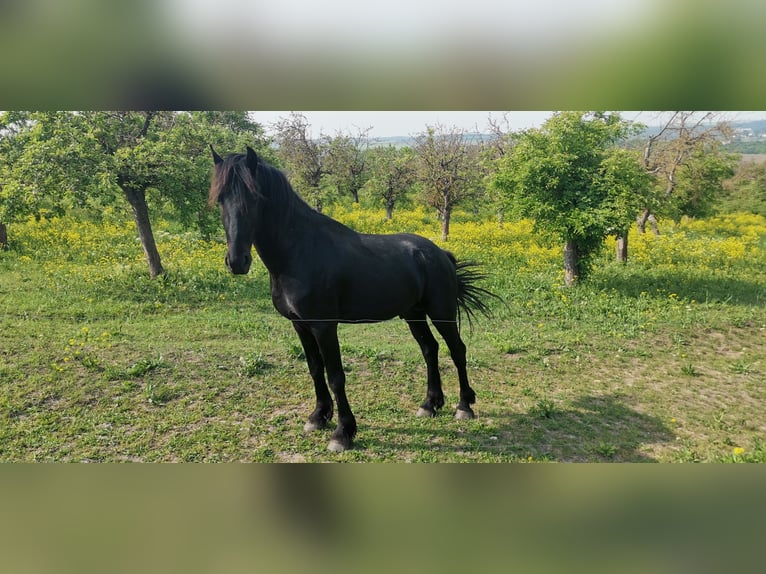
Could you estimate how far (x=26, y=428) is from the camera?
3242 millimetres

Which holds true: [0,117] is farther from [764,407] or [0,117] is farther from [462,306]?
[764,407]

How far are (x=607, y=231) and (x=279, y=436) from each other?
124 inches

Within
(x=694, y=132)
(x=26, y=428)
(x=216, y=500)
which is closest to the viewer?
(x=216, y=500)

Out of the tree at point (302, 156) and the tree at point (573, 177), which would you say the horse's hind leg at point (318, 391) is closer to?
the tree at point (302, 156)

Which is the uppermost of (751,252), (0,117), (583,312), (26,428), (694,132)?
(0,117)

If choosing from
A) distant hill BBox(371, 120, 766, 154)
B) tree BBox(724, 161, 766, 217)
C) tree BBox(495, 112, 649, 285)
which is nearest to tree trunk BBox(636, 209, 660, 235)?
tree BBox(495, 112, 649, 285)

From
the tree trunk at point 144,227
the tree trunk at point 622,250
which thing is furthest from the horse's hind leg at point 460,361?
the tree trunk at point 144,227

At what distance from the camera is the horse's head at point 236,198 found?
2387 millimetres

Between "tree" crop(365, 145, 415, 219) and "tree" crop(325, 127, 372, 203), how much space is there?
8 centimetres

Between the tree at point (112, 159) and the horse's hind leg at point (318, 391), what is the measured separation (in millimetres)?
1407

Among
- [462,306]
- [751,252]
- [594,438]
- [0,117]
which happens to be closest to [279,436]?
[462,306]

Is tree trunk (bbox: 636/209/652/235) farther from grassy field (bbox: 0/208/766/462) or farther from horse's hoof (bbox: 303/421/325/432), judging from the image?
horse's hoof (bbox: 303/421/325/432)
